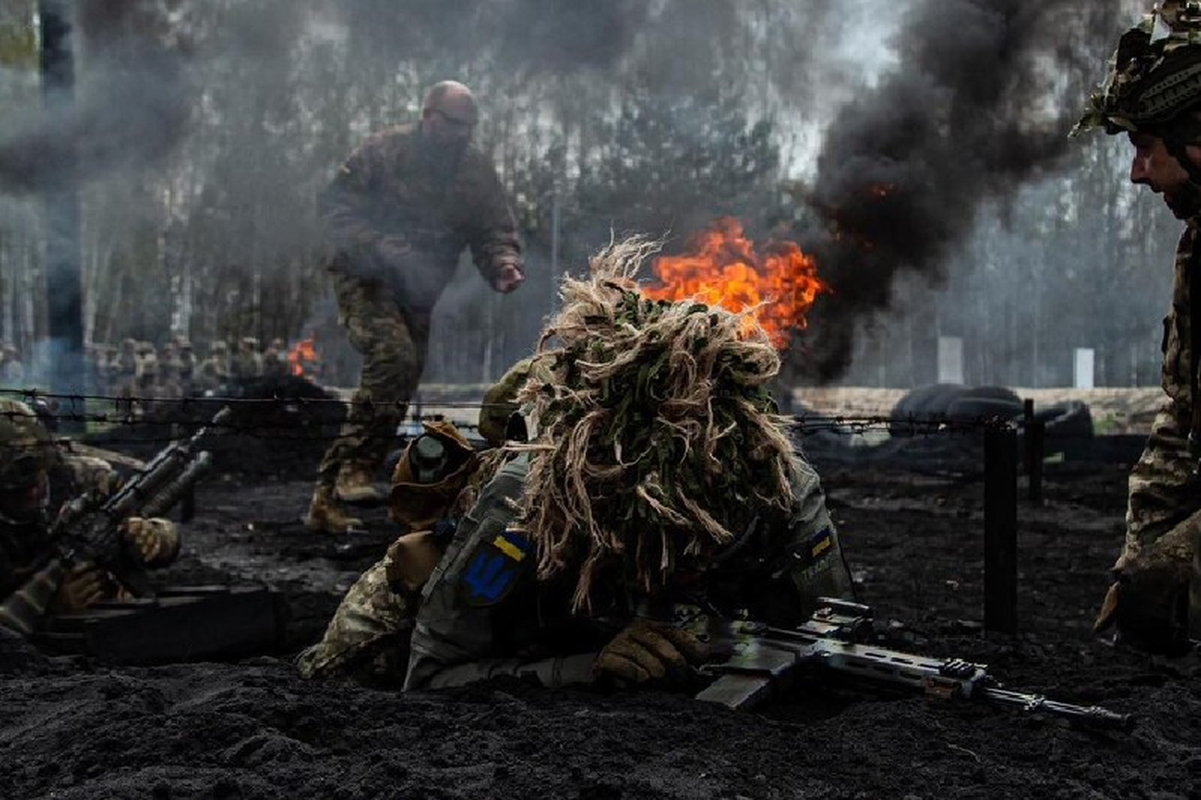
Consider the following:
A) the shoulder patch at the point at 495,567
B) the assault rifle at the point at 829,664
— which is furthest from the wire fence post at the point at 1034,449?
the shoulder patch at the point at 495,567

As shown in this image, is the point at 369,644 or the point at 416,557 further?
the point at 369,644

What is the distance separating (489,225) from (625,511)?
649cm

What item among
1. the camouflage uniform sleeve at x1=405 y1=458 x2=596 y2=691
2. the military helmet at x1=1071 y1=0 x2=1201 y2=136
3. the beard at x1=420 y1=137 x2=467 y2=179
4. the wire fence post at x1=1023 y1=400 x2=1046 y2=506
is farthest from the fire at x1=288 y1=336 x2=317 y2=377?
the military helmet at x1=1071 y1=0 x2=1201 y2=136

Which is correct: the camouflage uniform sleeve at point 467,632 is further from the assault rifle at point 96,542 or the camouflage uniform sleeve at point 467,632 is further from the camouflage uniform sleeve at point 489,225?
the camouflage uniform sleeve at point 489,225

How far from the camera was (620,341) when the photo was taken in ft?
9.32

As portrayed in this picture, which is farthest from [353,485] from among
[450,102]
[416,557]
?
[416,557]

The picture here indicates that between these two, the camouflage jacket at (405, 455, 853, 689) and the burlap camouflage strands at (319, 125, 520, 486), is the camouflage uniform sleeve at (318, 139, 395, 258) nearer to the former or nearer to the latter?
the burlap camouflage strands at (319, 125, 520, 486)

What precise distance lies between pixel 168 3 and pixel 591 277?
9270 mm

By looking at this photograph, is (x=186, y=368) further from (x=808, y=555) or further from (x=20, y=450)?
(x=808, y=555)

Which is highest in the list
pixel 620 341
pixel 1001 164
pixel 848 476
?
pixel 1001 164

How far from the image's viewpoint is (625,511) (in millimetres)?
2705

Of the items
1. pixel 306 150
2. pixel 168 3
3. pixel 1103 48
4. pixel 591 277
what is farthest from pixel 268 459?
pixel 591 277

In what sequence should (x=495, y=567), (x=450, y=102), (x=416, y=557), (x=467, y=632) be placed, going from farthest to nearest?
1. (x=450, y=102)
2. (x=416, y=557)
3. (x=467, y=632)
4. (x=495, y=567)

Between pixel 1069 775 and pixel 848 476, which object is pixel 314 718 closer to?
pixel 1069 775
